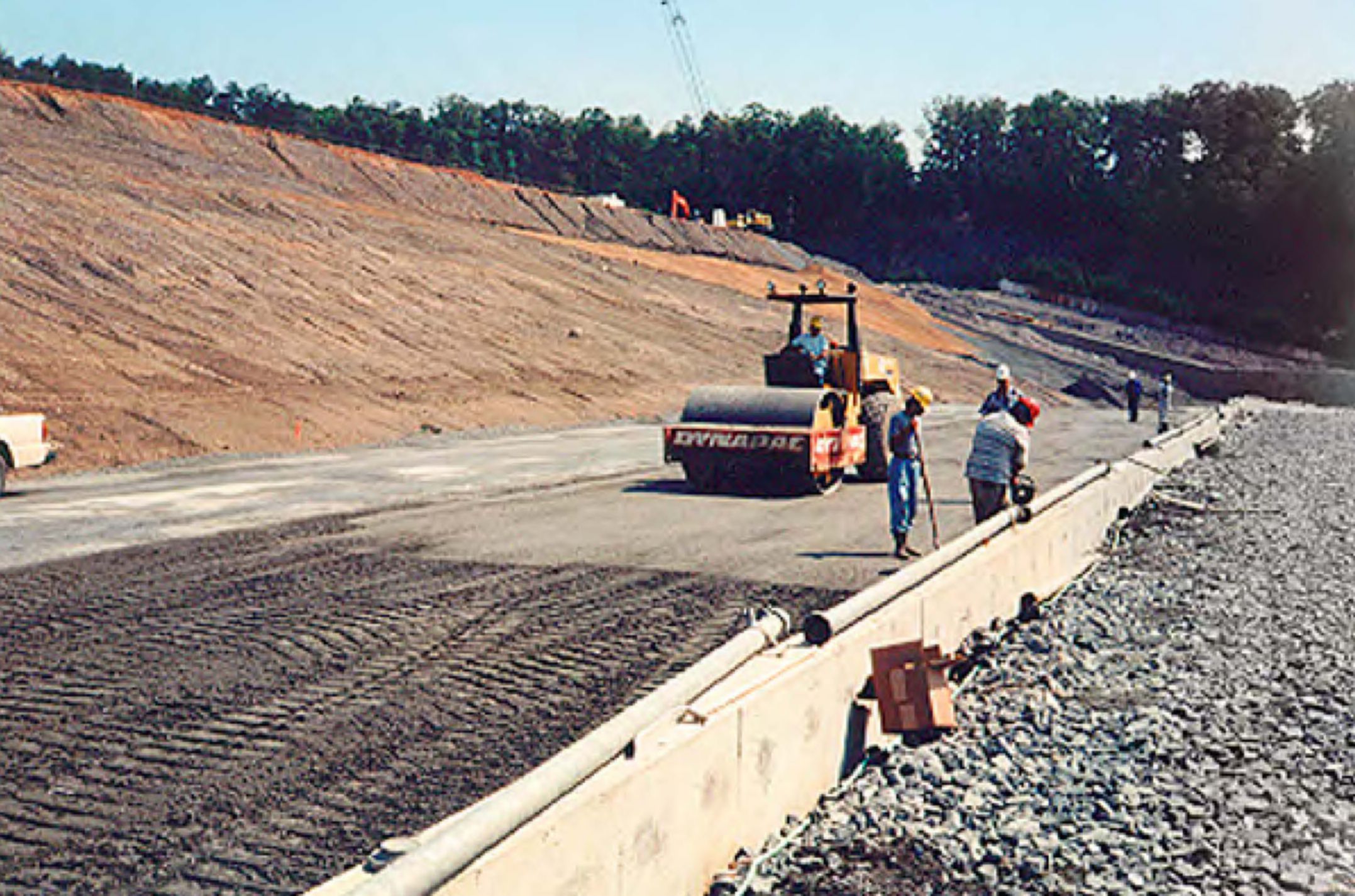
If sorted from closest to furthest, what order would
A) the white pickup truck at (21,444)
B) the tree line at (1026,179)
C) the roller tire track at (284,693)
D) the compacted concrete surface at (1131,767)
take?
the roller tire track at (284,693) → the compacted concrete surface at (1131,767) → the white pickup truck at (21,444) → the tree line at (1026,179)

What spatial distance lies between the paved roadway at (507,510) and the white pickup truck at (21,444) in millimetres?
441

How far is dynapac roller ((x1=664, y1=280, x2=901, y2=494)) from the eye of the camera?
17.2 metres

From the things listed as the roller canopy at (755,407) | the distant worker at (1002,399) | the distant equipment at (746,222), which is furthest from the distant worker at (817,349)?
the distant equipment at (746,222)

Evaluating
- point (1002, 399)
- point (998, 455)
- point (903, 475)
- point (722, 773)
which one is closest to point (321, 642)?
point (722, 773)

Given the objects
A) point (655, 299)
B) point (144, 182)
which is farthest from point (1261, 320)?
point (144, 182)

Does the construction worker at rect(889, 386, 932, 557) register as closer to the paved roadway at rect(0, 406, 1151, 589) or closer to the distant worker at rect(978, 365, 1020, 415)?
the paved roadway at rect(0, 406, 1151, 589)

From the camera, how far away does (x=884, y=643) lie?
8008 millimetres

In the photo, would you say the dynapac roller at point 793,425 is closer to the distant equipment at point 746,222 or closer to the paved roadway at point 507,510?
the paved roadway at point 507,510

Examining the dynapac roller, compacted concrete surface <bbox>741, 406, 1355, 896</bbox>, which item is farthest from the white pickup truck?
compacted concrete surface <bbox>741, 406, 1355, 896</bbox>

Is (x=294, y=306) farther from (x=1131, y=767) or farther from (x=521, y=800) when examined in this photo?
(x=521, y=800)

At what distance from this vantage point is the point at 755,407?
1755cm

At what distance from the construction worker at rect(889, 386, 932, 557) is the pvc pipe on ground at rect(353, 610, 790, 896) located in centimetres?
688

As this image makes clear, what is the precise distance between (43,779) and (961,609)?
21.6 ft

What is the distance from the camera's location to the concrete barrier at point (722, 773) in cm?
447
